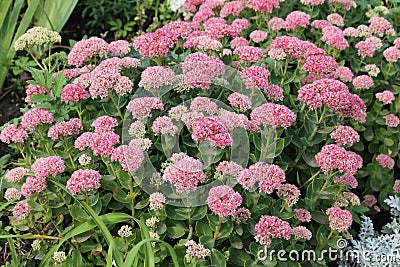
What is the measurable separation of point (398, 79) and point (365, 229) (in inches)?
35.8

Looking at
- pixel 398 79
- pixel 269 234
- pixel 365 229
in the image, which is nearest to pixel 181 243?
pixel 269 234

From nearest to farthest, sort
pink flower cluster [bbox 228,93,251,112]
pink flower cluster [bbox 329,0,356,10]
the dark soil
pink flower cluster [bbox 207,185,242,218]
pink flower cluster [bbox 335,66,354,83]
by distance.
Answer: pink flower cluster [bbox 207,185,242,218] → pink flower cluster [bbox 228,93,251,112] → pink flower cluster [bbox 335,66,354,83] → pink flower cluster [bbox 329,0,356,10] → the dark soil

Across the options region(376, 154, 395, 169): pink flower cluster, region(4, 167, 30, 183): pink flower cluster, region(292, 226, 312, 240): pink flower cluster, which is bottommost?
region(376, 154, 395, 169): pink flower cluster

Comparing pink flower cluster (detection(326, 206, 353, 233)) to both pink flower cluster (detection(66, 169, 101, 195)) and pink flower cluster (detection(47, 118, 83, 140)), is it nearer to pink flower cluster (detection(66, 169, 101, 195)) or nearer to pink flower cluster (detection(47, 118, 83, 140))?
pink flower cluster (detection(66, 169, 101, 195))

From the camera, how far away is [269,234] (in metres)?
1.95

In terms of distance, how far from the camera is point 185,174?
6.24 ft

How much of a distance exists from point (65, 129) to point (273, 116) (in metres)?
0.88

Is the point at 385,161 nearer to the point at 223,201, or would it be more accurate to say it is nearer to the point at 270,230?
the point at 270,230

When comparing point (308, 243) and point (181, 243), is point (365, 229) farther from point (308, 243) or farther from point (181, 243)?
point (181, 243)

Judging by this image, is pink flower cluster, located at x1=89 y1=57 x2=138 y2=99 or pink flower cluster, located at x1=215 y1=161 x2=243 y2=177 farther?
pink flower cluster, located at x1=89 y1=57 x2=138 y2=99

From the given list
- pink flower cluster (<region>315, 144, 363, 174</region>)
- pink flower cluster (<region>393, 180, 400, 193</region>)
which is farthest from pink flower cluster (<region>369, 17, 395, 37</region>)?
pink flower cluster (<region>315, 144, 363, 174</region>)

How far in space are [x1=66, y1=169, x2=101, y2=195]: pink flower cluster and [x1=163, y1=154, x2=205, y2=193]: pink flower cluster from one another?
304 mm

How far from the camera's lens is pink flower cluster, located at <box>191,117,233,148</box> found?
1.97 metres

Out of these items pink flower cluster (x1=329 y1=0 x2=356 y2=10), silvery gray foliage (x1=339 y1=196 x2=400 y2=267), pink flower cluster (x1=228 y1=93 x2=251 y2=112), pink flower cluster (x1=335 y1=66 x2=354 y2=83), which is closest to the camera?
pink flower cluster (x1=228 y1=93 x2=251 y2=112)
